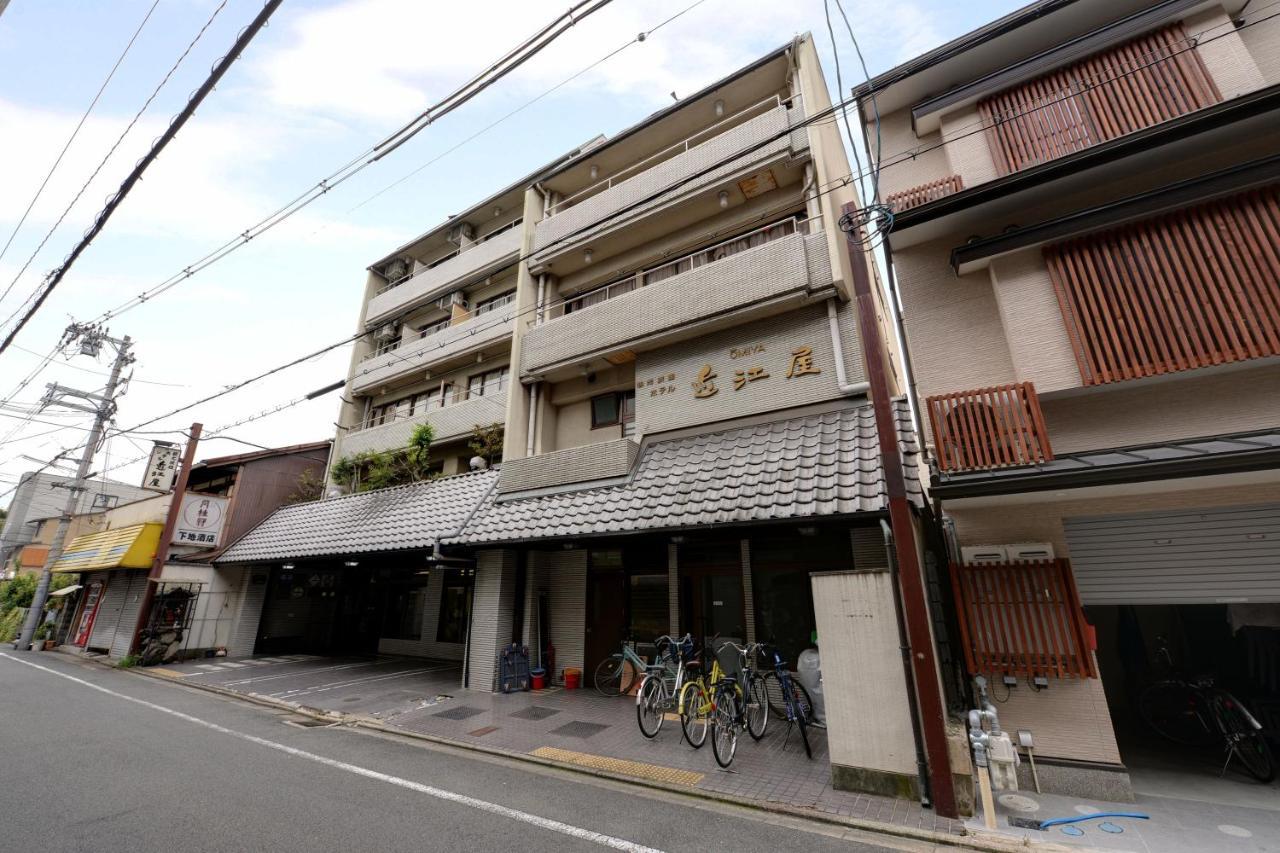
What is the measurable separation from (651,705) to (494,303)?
1460 centimetres

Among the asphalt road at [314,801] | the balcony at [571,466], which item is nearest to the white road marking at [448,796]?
the asphalt road at [314,801]

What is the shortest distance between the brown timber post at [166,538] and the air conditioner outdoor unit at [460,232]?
1120 cm

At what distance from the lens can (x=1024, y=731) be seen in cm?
618

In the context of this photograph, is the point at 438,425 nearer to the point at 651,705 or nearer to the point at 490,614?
the point at 490,614

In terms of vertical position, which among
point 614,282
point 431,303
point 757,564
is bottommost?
point 757,564

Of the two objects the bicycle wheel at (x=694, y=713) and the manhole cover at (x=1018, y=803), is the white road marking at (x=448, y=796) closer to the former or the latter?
the bicycle wheel at (x=694, y=713)

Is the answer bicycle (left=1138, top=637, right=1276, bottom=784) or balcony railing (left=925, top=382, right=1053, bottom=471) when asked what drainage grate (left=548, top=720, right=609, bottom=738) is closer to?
balcony railing (left=925, top=382, right=1053, bottom=471)

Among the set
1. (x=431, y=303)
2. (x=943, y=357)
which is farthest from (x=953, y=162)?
(x=431, y=303)

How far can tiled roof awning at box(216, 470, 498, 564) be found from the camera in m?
12.4

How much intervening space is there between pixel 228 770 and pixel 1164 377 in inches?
516

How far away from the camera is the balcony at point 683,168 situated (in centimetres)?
1145

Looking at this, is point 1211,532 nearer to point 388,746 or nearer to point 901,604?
point 901,604

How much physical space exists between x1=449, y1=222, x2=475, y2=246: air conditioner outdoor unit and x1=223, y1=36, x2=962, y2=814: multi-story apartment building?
373 cm

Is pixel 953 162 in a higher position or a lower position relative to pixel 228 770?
higher
